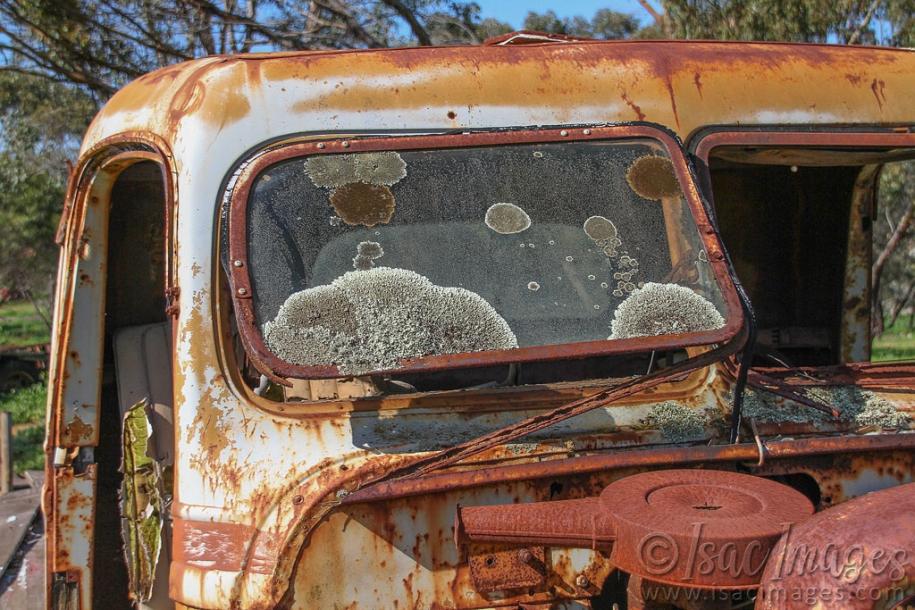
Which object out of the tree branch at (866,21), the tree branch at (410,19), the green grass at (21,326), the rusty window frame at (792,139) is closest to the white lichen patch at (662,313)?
the rusty window frame at (792,139)

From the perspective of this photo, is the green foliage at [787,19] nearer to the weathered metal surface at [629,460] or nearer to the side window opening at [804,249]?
the side window opening at [804,249]

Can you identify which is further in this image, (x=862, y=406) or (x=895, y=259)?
(x=895, y=259)

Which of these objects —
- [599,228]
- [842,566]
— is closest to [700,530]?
[842,566]

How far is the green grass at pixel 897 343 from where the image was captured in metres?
16.4

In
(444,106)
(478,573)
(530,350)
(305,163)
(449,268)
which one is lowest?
(478,573)

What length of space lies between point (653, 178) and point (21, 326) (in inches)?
1134

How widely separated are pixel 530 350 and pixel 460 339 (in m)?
0.15

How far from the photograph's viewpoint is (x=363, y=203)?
7.73 ft

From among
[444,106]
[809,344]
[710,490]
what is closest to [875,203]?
[809,344]

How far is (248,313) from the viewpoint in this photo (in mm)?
2164

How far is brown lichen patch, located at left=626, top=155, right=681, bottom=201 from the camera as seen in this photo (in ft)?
8.05

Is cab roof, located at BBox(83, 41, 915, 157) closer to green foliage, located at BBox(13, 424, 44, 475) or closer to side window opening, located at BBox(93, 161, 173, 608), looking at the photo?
side window opening, located at BBox(93, 161, 173, 608)

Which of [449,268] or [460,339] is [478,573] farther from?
[449,268]

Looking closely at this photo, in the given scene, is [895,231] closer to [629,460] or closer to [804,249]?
[804,249]
